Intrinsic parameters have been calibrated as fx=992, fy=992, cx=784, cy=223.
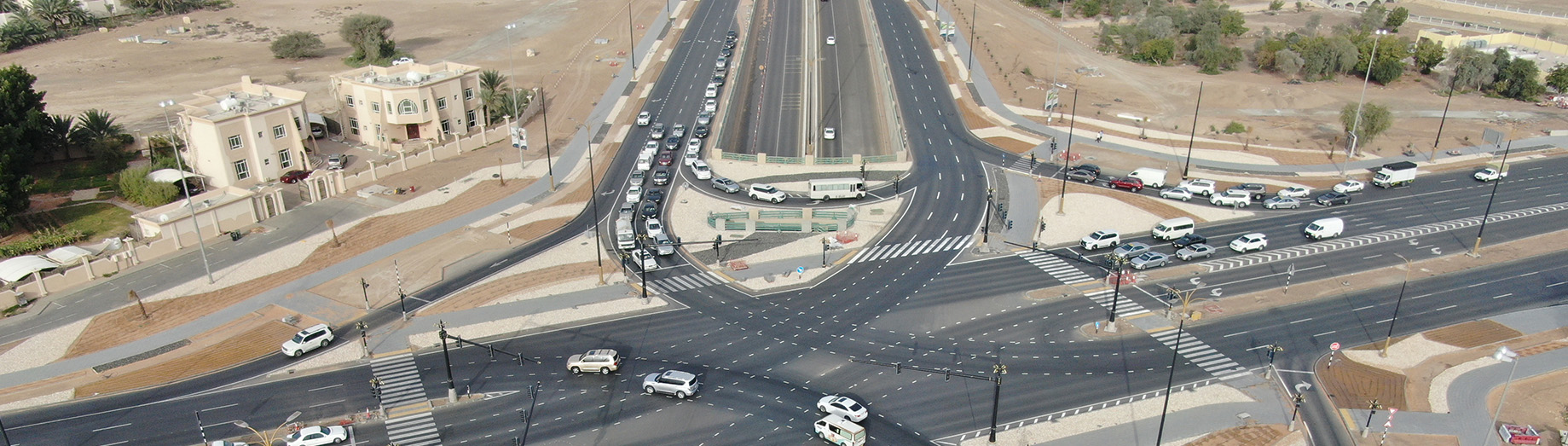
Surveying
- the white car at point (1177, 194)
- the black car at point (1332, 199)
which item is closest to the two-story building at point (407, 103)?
the white car at point (1177, 194)

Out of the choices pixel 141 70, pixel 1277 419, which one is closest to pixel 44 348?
pixel 1277 419

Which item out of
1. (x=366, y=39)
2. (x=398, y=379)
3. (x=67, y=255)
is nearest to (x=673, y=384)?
(x=398, y=379)

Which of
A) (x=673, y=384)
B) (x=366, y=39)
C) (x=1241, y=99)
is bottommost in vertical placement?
(x=673, y=384)

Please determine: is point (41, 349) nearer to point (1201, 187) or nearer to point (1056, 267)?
point (1056, 267)

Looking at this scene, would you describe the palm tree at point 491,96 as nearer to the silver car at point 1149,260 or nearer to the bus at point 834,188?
the bus at point 834,188

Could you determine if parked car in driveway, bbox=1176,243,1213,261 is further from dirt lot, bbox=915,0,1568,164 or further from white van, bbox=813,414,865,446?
white van, bbox=813,414,865,446

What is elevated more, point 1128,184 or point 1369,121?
point 1369,121

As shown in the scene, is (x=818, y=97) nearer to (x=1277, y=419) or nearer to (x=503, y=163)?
(x=503, y=163)
